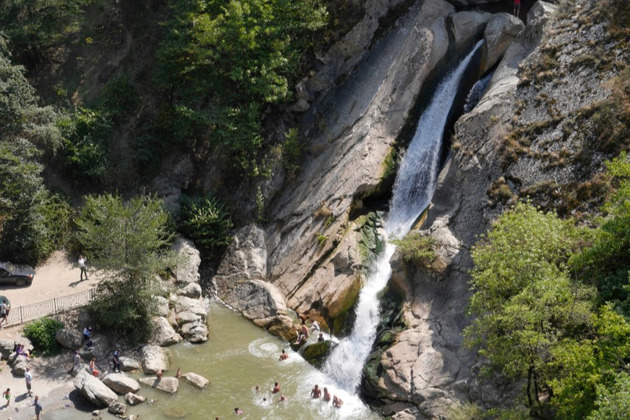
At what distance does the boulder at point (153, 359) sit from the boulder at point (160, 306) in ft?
5.63

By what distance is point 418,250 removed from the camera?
25984mm

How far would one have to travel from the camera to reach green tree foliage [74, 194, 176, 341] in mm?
28156

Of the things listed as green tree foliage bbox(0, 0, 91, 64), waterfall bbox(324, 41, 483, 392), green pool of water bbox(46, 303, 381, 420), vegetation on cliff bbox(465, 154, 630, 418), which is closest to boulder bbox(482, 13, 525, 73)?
waterfall bbox(324, 41, 483, 392)

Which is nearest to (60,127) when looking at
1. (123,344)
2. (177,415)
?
(123,344)

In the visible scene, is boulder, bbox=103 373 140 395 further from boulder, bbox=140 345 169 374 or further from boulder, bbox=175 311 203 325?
boulder, bbox=175 311 203 325

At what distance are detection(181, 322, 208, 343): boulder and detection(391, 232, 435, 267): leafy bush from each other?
397 inches

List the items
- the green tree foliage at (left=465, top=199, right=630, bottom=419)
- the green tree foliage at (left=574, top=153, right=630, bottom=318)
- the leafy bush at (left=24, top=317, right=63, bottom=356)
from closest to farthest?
1. the green tree foliage at (left=465, top=199, right=630, bottom=419)
2. the green tree foliage at (left=574, top=153, right=630, bottom=318)
3. the leafy bush at (left=24, top=317, right=63, bottom=356)

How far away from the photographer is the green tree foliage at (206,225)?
33938 mm

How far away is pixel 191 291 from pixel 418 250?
12.1m

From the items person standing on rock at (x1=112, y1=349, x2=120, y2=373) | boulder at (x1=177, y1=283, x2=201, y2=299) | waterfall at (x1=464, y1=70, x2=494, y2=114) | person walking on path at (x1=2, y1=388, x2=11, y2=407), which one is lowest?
person walking on path at (x1=2, y1=388, x2=11, y2=407)

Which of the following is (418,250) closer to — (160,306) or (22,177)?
(160,306)

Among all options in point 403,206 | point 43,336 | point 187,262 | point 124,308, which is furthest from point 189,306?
point 403,206

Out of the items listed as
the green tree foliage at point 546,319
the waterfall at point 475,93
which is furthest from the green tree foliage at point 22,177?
the green tree foliage at point 546,319

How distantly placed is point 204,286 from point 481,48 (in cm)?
1896
